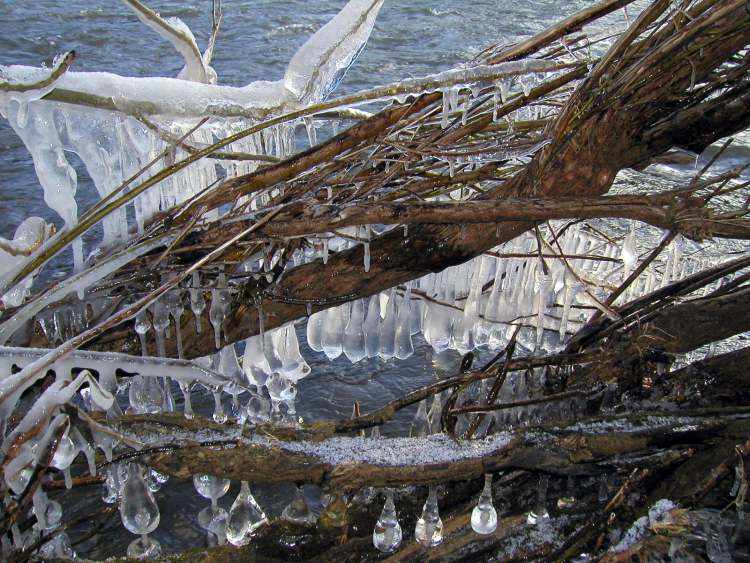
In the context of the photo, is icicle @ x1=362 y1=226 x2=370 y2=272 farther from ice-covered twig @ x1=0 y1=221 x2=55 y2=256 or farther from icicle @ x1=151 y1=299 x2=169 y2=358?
ice-covered twig @ x1=0 y1=221 x2=55 y2=256

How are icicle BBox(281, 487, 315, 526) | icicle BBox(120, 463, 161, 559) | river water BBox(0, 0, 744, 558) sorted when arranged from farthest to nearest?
river water BBox(0, 0, 744, 558) < icicle BBox(281, 487, 315, 526) < icicle BBox(120, 463, 161, 559)

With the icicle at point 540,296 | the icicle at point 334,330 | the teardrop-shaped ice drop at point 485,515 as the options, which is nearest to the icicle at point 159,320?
the icicle at point 334,330

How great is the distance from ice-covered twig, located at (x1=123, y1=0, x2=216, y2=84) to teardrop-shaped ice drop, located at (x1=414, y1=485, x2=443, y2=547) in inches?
59.3

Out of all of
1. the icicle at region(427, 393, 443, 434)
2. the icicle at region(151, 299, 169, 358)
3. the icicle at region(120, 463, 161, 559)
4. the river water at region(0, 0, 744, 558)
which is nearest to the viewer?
the icicle at region(120, 463, 161, 559)

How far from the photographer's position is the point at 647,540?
78.6 inches

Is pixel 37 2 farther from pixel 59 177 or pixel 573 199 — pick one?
pixel 573 199

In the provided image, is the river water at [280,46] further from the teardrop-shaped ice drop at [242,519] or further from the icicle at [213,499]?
the teardrop-shaped ice drop at [242,519]

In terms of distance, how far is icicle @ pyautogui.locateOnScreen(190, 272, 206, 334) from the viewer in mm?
2572

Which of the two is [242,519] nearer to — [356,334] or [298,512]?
[298,512]

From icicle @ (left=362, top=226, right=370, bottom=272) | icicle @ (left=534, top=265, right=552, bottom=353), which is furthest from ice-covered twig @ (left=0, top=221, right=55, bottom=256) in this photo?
icicle @ (left=534, top=265, right=552, bottom=353)

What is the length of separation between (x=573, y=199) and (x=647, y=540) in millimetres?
908

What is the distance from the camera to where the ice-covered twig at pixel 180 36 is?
2.50 meters

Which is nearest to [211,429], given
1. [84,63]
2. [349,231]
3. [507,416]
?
[349,231]

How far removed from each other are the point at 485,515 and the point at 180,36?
1690 millimetres
